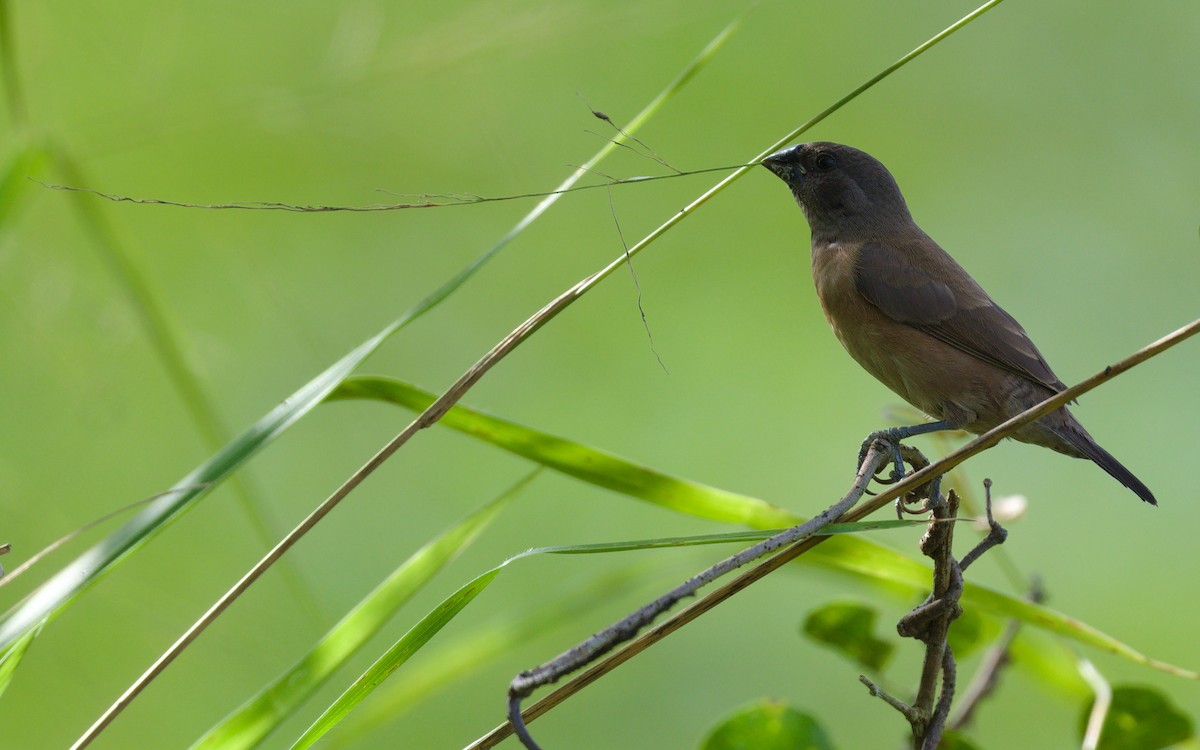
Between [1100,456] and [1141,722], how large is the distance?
937 mm

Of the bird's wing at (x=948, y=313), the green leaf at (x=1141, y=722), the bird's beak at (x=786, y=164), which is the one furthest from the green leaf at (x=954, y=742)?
the bird's beak at (x=786, y=164)

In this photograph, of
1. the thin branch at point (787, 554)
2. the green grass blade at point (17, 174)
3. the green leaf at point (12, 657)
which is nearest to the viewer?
the thin branch at point (787, 554)

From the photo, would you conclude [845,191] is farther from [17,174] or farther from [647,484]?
[17,174]

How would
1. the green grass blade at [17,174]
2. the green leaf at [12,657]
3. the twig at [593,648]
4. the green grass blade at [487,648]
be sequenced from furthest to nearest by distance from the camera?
the green grass blade at [487,648], the green grass blade at [17,174], the green leaf at [12,657], the twig at [593,648]

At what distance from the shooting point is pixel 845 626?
138 centimetres

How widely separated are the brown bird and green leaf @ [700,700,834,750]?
3.42 ft

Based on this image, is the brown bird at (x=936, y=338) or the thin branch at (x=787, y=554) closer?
the thin branch at (x=787, y=554)

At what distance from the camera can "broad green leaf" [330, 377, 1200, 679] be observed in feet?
4.29

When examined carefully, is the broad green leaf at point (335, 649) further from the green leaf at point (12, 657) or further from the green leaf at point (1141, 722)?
the green leaf at point (1141, 722)

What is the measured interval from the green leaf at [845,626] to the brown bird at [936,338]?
2.69ft

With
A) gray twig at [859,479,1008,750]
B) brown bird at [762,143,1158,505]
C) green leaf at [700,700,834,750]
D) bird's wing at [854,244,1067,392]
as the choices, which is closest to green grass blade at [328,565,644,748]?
green leaf at [700,700,834,750]

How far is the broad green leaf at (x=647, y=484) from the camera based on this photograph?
1.31 metres

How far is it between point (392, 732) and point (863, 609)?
401 cm

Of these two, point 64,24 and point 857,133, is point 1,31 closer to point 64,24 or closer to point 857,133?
point 64,24
